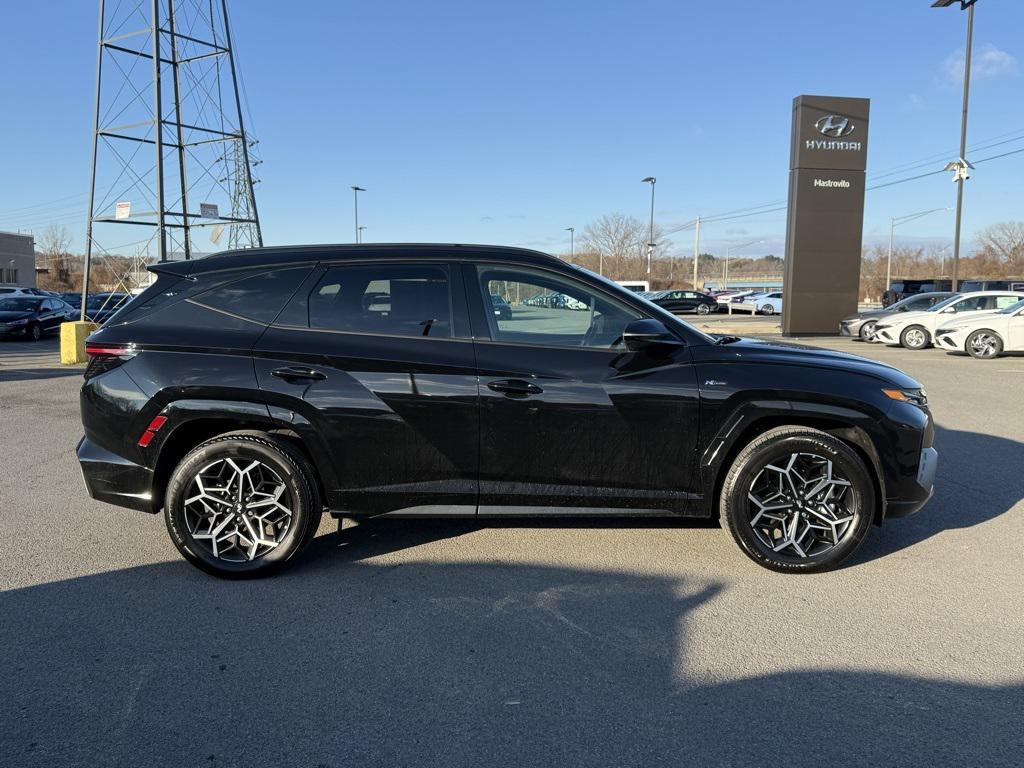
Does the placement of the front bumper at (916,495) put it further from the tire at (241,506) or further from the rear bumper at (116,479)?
the rear bumper at (116,479)

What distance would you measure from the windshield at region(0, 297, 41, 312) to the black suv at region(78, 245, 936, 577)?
23425 mm

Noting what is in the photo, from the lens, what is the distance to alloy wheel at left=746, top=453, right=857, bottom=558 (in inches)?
161

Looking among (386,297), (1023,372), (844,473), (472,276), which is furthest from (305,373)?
(1023,372)

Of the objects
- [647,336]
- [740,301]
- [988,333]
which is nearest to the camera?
[647,336]

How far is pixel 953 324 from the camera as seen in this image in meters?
16.9

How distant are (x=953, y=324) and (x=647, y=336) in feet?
53.4

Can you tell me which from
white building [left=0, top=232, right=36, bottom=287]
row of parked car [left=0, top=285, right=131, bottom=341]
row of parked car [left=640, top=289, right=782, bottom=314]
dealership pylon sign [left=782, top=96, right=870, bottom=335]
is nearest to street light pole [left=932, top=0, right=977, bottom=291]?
dealership pylon sign [left=782, top=96, right=870, bottom=335]

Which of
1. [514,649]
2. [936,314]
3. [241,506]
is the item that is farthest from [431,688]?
[936,314]

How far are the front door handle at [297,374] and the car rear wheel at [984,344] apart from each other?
17060mm

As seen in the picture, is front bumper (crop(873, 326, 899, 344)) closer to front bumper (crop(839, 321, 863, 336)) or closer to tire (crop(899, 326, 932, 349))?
tire (crop(899, 326, 932, 349))

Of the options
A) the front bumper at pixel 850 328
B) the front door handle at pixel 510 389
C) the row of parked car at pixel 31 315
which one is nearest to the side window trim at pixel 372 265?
the front door handle at pixel 510 389

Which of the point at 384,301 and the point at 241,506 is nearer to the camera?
the point at 241,506

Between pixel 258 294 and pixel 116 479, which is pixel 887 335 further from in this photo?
pixel 116 479

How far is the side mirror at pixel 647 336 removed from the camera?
3891 mm
